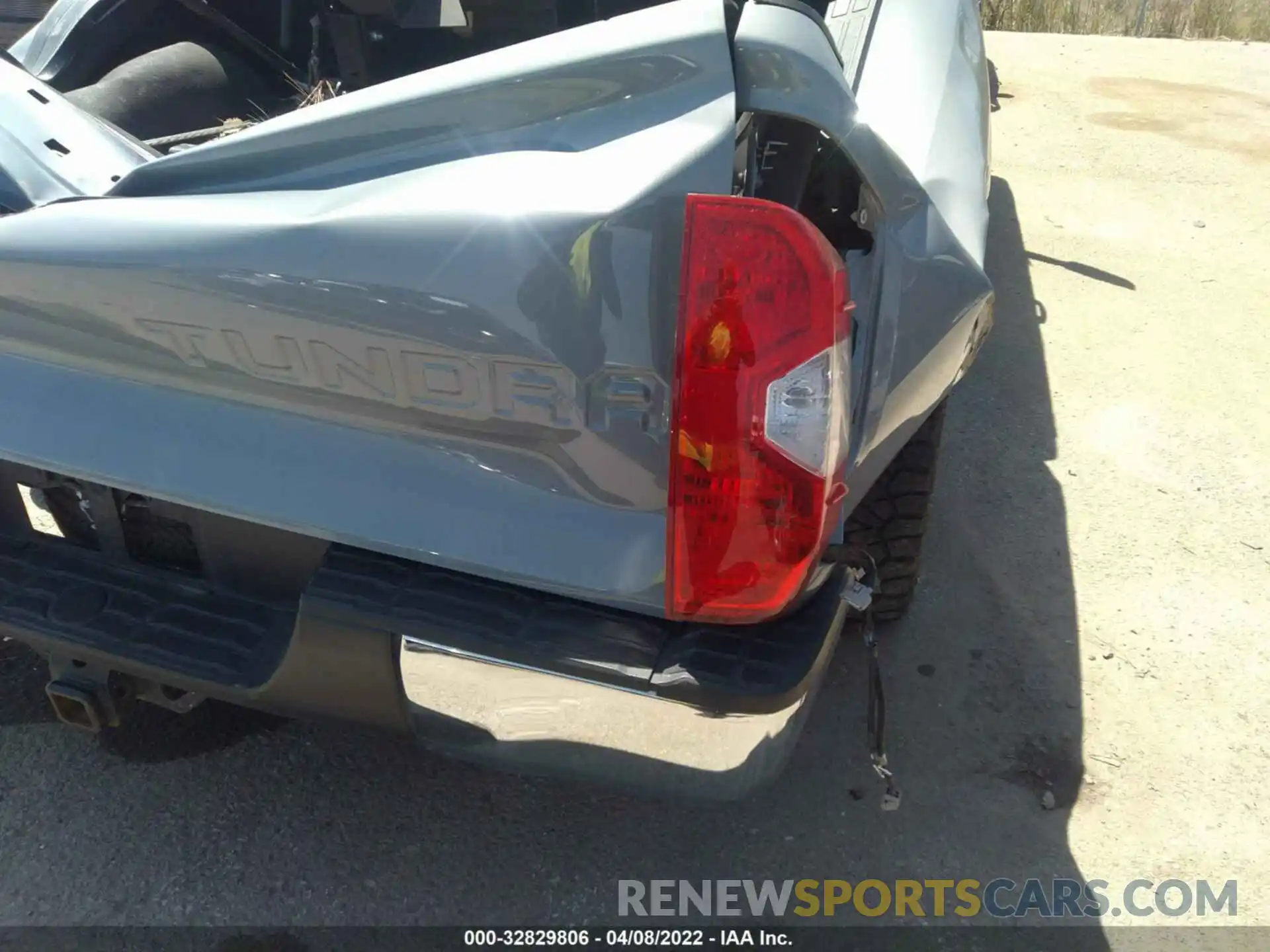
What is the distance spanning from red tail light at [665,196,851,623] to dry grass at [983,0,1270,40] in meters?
11.0

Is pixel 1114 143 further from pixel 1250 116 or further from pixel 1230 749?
pixel 1230 749

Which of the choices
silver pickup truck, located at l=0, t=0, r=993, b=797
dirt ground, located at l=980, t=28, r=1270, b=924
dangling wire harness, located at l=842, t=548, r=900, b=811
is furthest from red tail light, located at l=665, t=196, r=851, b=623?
dirt ground, located at l=980, t=28, r=1270, b=924

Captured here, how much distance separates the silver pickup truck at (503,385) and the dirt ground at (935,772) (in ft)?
1.36

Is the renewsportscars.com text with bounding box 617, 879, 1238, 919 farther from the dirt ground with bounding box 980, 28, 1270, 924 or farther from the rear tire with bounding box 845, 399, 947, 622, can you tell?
the rear tire with bounding box 845, 399, 947, 622

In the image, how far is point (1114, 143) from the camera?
21.3 feet

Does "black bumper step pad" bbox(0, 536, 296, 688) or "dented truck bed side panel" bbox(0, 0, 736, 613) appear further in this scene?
"black bumper step pad" bbox(0, 536, 296, 688)

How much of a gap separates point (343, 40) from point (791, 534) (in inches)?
90.9

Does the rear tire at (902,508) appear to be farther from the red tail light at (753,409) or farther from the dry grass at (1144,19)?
the dry grass at (1144,19)

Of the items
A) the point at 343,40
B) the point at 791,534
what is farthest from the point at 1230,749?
the point at 343,40

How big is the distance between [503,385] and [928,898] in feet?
4.64

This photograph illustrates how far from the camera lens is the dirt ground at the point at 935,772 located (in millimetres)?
2010

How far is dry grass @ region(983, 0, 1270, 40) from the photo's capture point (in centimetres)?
1034

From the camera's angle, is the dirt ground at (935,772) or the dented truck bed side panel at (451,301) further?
the dirt ground at (935,772)

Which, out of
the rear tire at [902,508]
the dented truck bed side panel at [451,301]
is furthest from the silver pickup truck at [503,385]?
the rear tire at [902,508]
